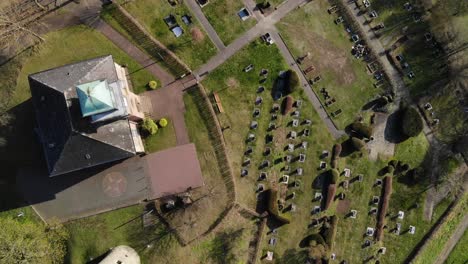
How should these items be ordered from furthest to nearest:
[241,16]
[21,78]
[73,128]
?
[241,16], [21,78], [73,128]

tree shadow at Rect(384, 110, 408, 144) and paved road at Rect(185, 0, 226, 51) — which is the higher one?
paved road at Rect(185, 0, 226, 51)

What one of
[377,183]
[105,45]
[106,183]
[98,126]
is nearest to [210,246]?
[106,183]

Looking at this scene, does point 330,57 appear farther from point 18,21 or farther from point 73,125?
point 18,21

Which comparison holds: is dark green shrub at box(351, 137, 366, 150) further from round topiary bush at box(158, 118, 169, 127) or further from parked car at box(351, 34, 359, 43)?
round topiary bush at box(158, 118, 169, 127)


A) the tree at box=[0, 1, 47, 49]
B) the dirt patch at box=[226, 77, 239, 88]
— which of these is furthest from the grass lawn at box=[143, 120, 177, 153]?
the tree at box=[0, 1, 47, 49]

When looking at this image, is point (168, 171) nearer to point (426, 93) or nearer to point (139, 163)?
point (139, 163)

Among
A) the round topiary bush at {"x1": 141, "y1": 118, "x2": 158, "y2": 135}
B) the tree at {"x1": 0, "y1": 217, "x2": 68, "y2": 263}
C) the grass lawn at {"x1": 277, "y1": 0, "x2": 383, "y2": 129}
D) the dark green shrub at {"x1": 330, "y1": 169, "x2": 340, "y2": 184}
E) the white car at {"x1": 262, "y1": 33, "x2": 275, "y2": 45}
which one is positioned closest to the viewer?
the tree at {"x1": 0, "y1": 217, "x2": 68, "y2": 263}

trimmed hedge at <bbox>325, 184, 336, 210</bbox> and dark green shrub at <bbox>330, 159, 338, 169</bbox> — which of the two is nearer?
trimmed hedge at <bbox>325, 184, 336, 210</bbox>
